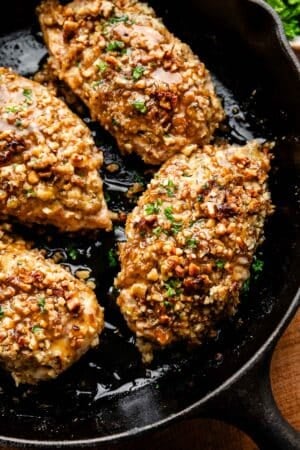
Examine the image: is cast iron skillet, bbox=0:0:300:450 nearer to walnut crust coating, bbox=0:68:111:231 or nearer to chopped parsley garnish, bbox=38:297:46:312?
walnut crust coating, bbox=0:68:111:231

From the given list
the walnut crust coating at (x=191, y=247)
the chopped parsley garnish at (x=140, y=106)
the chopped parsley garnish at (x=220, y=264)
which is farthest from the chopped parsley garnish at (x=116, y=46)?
the chopped parsley garnish at (x=220, y=264)

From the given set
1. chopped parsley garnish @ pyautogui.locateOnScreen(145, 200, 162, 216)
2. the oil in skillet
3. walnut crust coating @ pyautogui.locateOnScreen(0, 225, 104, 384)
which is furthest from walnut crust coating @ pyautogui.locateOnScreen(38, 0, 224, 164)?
walnut crust coating @ pyautogui.locateOnScreen(0, 225, 104, 384)

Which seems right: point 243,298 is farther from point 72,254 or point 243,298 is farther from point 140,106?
point 140,106

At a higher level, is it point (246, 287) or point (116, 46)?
point (116, 46)

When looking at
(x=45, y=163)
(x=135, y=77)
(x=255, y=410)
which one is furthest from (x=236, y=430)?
(x=135, y=77)

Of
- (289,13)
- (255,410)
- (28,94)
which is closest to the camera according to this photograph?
(255,410)

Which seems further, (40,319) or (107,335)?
(107,335)

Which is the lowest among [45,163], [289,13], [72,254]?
[72,254]

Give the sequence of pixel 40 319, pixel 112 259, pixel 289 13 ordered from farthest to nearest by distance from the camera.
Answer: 1. pixel 289 13
2. pixel 112 259
3. pixel 40 319
